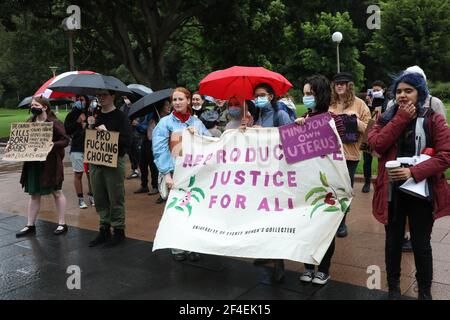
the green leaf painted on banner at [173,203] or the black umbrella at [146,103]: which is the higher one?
the black umbrella at [146,103]

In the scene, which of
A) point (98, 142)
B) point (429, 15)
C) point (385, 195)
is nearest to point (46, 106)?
point (98, 142)

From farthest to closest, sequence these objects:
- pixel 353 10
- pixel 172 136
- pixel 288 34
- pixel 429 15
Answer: pixel 353 10, pixel 429 15, pixel 288 34, pixel 172 136

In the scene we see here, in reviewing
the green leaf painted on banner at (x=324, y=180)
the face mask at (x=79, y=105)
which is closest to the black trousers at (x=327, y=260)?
the green leaf painted on banner at (x=324, y=180)

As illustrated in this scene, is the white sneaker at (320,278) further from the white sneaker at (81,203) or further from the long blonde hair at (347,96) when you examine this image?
the white sneaker at (81,203)

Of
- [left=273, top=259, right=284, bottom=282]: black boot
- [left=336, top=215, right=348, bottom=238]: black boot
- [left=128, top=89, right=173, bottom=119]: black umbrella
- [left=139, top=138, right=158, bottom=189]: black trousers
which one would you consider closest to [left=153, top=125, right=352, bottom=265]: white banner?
[left=273, top=259, right=284, bottom=282]: black boot

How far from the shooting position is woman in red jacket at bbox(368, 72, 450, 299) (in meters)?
3.41

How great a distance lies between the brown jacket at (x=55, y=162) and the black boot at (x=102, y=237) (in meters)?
0.98

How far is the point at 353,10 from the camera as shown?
6266cm

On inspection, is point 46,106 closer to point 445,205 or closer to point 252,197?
point 252,197

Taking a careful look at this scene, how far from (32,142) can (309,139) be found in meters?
3.70

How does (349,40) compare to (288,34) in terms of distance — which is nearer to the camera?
(288,34)

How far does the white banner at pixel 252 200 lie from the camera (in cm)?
393
